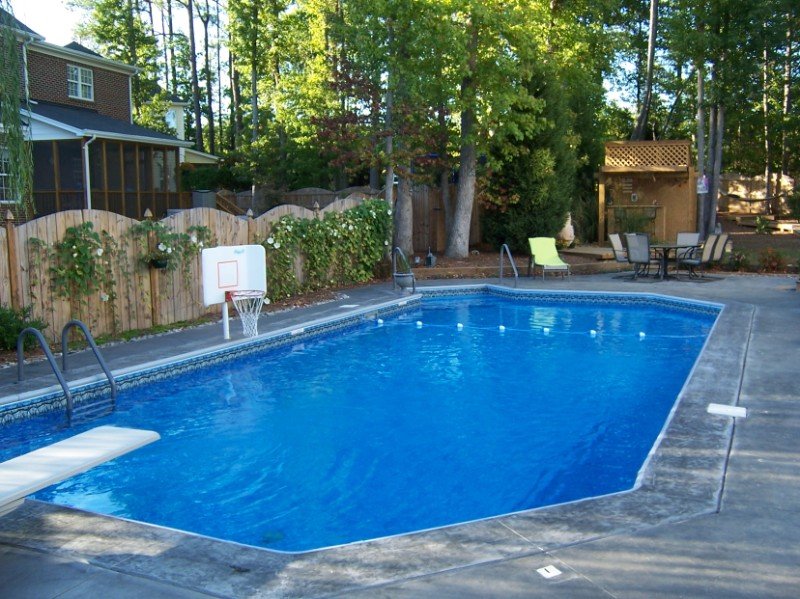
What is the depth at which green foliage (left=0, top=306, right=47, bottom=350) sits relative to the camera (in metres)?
8.35

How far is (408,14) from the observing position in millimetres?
15789

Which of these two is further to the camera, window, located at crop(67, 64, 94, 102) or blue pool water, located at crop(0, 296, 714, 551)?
window, located at crop(67, 64, 94, 102)

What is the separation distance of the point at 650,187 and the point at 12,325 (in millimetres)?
18525

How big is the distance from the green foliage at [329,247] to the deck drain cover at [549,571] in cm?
966

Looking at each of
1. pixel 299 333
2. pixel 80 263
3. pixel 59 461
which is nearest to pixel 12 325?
pixel 80 263

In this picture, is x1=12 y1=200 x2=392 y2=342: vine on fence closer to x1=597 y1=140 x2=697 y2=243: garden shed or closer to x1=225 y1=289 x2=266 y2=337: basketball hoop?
x1=225 y1=289 x2=266 y2=337: basketball hoop

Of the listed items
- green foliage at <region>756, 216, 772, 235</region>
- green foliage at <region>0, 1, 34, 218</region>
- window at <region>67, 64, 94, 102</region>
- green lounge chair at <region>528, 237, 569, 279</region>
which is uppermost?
window at <region>67, 64, 94, 102</region>

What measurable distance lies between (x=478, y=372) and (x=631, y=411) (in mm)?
2134

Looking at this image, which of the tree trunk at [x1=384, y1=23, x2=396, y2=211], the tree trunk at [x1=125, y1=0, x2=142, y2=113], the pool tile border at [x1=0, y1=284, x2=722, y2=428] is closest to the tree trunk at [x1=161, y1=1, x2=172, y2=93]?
the tree trunk at [x1=125, y1=0, x2=142, y2=113]

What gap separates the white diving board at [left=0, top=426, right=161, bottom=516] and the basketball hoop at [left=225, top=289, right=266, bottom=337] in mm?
4980

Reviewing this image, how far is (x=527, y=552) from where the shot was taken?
144 inches

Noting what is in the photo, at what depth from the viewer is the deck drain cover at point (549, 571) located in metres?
3.39

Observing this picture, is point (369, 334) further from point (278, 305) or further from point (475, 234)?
point (475, 234)

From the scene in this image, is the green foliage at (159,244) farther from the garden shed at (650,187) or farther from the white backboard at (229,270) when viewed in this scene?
the garden shed at (650,187)
